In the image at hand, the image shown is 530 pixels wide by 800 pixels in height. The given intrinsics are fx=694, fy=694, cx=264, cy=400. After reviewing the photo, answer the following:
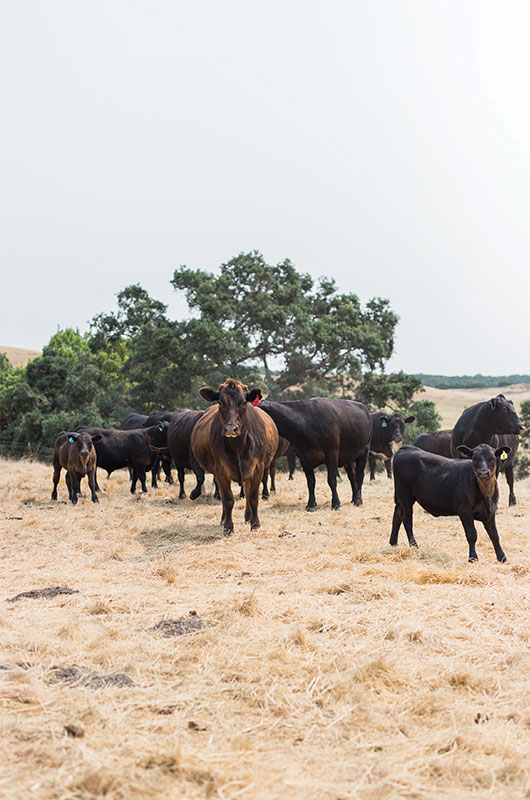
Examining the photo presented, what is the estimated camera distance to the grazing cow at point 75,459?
13.2 metres

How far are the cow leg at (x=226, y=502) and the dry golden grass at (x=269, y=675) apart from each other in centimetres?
110

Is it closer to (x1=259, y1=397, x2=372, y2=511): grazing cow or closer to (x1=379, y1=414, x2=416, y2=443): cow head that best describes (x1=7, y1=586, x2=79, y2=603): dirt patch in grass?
(x1=259, y1=397, x2=372, y2=511): grazing cow

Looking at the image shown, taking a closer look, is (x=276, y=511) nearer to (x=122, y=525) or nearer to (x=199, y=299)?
(x=122, y=525)

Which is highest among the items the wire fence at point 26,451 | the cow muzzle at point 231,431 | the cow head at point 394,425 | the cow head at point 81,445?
the cow muzzle at point 231,431

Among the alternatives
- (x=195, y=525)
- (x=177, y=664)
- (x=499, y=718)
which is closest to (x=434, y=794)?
(x=499, y=718)

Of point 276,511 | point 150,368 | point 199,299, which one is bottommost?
point 276,511

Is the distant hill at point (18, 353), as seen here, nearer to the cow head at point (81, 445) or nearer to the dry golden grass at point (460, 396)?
the dry golden grass at point (460, 396)

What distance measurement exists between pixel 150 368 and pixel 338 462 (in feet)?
55.2

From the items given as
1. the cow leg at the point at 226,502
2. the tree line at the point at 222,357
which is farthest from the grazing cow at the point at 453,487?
the tree line at the point at 222,357

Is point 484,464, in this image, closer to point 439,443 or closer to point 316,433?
point 316,433

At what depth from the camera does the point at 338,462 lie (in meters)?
13.0

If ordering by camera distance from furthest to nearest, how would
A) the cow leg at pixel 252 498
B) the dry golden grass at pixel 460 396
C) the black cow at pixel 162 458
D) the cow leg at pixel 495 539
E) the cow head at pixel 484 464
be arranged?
the dry golden grass at pixel 460 396
the black cow at pixel 162 458
the cow leg at pixel 252 498
the cow leg at pixel 495 539
the cow head at pixel 484 464

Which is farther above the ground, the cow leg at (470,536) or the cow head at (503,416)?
the cow head at (503,416)

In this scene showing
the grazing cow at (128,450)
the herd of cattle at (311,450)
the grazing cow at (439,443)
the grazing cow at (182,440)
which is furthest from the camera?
the grazing cow at (128,450)
